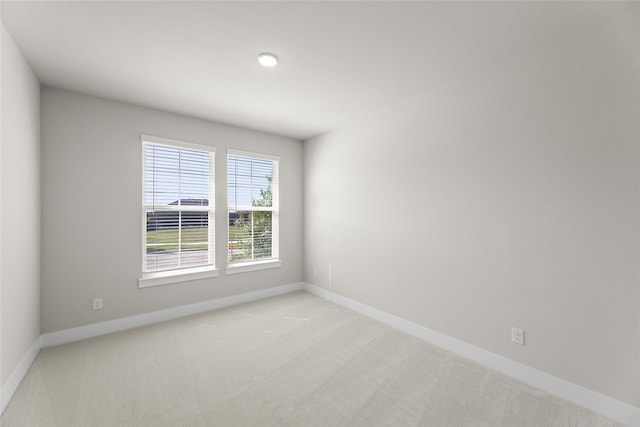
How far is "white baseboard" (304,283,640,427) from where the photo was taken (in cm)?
177

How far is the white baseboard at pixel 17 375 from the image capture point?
1.83 metres

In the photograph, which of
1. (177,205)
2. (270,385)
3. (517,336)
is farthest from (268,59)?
(517,336)

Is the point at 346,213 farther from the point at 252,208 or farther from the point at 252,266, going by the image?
the point at 252,266

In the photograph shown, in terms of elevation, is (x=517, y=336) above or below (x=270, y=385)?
above

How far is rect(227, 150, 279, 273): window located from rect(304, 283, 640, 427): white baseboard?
2.02m

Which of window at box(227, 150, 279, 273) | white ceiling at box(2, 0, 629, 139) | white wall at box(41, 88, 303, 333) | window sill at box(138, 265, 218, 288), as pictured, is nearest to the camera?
white ceiling at box(2, 0, 629, 139)

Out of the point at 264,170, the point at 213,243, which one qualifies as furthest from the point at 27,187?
the point at 264,170

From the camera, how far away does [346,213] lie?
389 cm

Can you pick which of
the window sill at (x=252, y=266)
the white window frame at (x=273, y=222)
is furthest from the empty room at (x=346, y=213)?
the white window frame at (x=273, y=222)

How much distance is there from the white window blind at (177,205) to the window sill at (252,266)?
0.99 feet

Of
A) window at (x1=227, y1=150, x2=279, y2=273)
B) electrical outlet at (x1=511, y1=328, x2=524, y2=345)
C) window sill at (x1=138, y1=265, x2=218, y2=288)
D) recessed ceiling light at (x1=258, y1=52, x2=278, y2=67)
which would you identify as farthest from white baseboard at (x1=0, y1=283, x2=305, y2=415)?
electrical outlet at (x1=511, y1=328, x2=524, y2=345)

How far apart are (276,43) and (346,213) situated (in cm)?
234

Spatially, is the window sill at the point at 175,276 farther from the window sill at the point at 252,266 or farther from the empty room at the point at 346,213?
the window sill at the point at 252,266

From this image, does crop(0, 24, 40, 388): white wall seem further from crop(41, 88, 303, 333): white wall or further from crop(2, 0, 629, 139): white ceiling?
crop(2, 0, 629, 139): white ceiling
